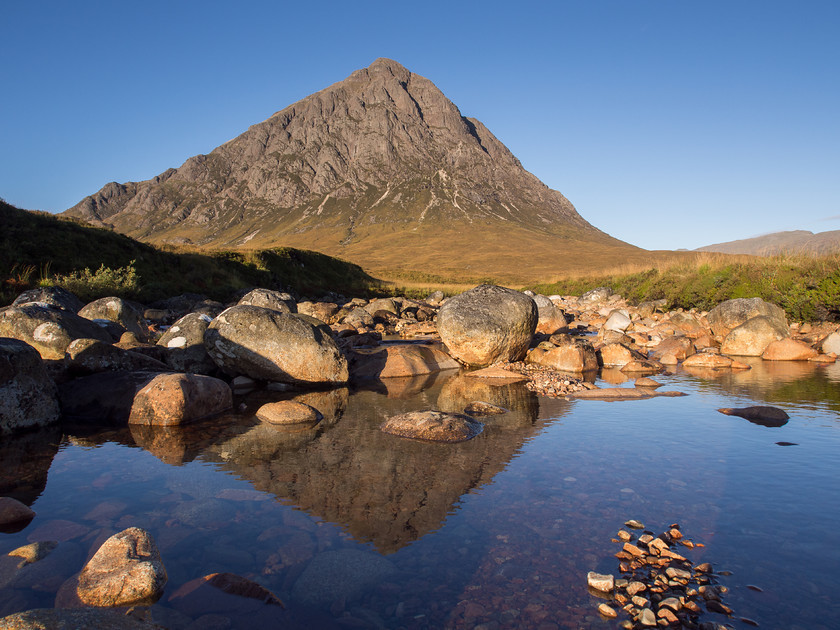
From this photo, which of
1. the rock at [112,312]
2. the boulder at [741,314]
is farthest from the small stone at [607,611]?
the boulder at [741,314]

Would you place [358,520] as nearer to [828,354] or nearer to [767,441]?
[767,441]

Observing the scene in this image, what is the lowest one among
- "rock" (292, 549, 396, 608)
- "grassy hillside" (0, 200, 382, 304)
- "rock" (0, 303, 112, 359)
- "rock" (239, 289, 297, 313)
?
"rock" (292, 549, 396, 608)

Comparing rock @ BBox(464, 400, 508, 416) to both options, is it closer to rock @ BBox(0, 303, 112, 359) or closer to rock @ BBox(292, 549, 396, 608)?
rock @ BBox(292, 549, 396, 608)

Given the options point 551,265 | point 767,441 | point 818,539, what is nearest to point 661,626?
point 818,539

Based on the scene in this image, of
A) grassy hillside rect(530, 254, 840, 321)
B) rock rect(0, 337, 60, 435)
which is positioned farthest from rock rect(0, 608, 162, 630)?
grassy hillside rect(530, 254, 840, 321)

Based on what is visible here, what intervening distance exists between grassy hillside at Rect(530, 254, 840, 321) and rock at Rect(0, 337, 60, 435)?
2347 cm

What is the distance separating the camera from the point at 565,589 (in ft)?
14.1

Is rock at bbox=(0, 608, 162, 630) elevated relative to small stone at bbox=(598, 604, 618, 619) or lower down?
elevated

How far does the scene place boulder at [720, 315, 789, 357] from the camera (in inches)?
679

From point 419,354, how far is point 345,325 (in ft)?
29.0

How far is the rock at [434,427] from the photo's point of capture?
28.0 feet

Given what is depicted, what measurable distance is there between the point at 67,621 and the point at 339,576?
2149 millimetres

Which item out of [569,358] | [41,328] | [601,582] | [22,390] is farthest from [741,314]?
[41,328]

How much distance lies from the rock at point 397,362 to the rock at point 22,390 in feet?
23.7
